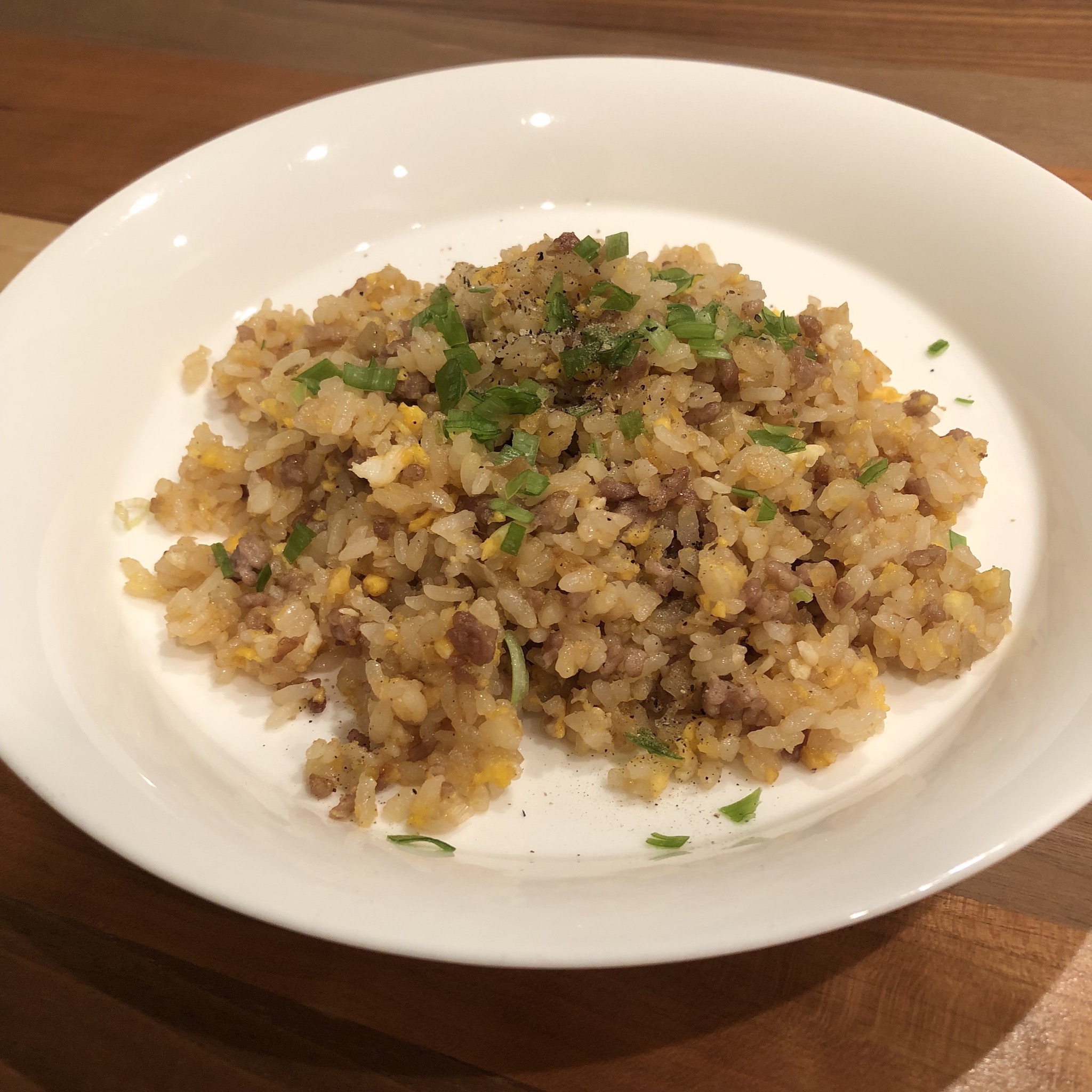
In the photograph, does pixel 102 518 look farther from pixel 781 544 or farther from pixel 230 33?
pixel 230 33

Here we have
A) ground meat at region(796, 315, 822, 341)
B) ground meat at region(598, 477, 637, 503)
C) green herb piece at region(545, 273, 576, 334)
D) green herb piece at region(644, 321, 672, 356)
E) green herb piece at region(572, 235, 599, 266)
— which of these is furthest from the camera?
ground meat at region(796, 315, 822, 341)

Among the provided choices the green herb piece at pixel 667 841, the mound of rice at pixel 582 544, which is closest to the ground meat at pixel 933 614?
the mound of rice at pixel 582 544

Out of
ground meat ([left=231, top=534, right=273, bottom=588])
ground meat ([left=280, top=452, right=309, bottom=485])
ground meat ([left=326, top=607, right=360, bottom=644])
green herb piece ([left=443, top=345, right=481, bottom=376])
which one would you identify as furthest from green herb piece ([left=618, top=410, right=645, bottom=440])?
ground meat ([left=231, top=534, right=273, bottom=588])

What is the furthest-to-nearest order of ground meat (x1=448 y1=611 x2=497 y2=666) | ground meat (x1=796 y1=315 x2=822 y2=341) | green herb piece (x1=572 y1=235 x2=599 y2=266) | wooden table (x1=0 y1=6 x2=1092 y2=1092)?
ground meat (x1=796 y1=315 x2=822 y2=341), green herb piece (x1=572 y1=235 x2=599 y2=266), ground meat (x1=448 y1=611 x2=497 y2=666), wooden table (x1=0 y1=6 x2=1092 y2=1092)

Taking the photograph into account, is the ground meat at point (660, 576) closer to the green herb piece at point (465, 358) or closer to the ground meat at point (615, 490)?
the ground meat at point (615, 490)

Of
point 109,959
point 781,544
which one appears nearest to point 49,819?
point 109,959

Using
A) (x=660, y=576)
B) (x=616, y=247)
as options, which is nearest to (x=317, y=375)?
(x=616, y=247)

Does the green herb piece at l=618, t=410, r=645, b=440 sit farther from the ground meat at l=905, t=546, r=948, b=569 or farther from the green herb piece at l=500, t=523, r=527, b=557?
the ground meat at l=905, t=546, r=948, b=569
